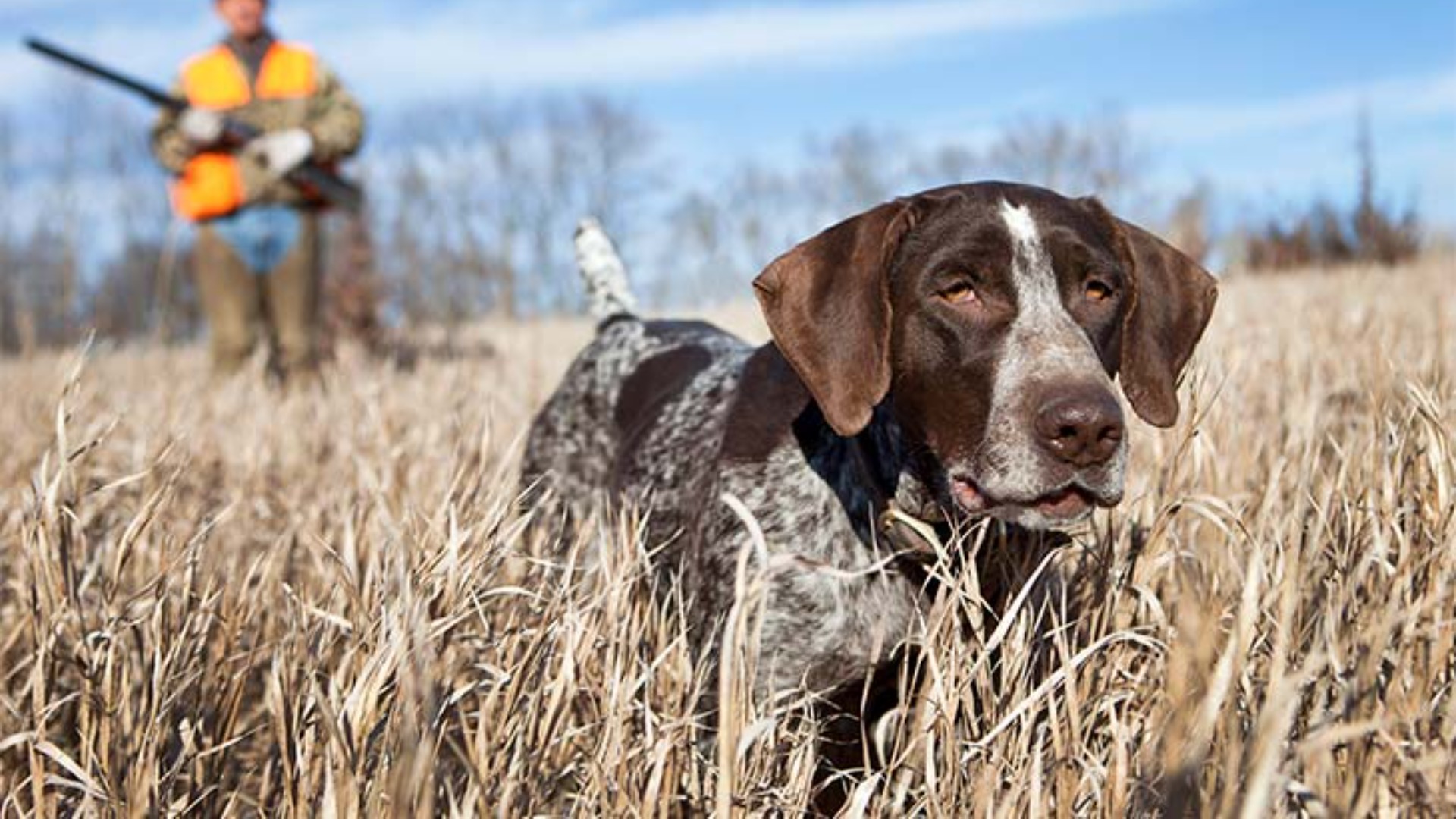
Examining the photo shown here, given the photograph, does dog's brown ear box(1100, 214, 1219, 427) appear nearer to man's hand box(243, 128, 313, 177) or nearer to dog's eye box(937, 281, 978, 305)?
dog's eye box(937, 281, 978, 305)

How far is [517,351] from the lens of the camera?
11.1 m

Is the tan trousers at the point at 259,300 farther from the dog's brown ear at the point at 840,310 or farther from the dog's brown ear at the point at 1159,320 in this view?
the dog's brown ear at the point at 1159,320

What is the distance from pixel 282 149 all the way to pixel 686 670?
5.94 m

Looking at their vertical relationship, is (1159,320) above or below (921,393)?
above

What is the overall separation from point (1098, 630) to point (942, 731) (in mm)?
586

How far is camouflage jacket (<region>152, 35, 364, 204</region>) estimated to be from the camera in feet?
26.3

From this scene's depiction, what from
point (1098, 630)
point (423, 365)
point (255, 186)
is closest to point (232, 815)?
point (1098, 630)

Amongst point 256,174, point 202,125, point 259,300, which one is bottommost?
point 259,300

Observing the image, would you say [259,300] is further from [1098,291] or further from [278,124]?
[1098,291]

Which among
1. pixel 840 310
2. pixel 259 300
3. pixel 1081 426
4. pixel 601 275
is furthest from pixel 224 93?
pixel 1081 426

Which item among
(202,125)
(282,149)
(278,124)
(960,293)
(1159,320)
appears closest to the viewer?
(960,293)

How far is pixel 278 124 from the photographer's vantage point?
8.20 metres

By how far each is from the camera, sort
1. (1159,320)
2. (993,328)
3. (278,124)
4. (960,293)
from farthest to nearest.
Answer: (278,124), (1159,320), (960,293), (993,328)

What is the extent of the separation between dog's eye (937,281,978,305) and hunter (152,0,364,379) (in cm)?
588
